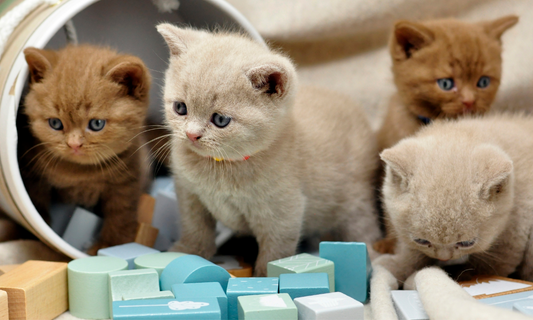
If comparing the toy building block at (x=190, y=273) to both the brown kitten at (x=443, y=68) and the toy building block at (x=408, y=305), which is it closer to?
the toy building block at (x=408, y=305)

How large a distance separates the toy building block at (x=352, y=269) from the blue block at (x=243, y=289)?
0.84 feet

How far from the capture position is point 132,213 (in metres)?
2.12

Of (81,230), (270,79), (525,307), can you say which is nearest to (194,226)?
(81,230)

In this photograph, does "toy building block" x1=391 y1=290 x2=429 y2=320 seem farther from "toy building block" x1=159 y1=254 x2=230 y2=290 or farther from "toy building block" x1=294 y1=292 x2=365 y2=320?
"toy building block" x1=159 y1=254 x2=230 y2=290

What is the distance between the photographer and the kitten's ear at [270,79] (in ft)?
4.92

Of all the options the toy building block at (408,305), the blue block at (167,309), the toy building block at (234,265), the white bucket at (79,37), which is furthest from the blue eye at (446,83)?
the blue block at (167,309)

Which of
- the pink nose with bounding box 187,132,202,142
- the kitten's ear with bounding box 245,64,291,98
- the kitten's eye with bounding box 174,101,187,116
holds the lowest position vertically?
the pink nose with bounding box 187,132,202,142

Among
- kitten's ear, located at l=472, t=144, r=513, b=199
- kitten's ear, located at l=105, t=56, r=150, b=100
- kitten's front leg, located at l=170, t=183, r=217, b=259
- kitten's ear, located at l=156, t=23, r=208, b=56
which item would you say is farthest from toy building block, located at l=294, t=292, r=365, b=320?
kitten's ear, located at l=105, t=56, r=150, b=100

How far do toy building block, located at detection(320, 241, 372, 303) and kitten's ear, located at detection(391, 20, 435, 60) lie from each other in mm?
964

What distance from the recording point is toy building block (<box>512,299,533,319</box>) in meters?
1.29

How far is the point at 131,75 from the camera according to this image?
192 cm

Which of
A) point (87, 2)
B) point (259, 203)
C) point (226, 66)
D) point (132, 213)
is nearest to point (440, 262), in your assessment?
point (259, 203)

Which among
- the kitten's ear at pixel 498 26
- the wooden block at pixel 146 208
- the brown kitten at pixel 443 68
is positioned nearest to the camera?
the brown kitten at pixel 443 68

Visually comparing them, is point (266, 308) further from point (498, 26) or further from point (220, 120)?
point (498, 26)
